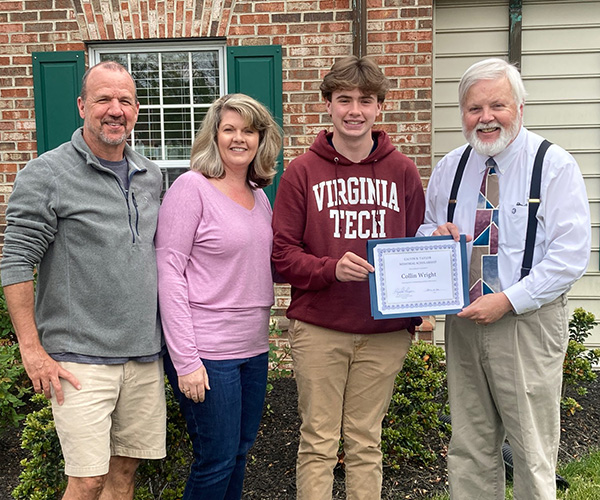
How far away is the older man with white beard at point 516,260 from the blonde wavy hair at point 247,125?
2.77 ft

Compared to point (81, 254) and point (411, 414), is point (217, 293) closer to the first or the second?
point (81, 254)

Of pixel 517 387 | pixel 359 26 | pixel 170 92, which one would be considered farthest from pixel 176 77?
pixel 517 387

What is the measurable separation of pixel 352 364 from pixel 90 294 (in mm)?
1185

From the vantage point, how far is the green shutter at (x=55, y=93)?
517 cm

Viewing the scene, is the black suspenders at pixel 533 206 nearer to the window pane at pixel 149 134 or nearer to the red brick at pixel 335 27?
the red brick at pixel 335 27

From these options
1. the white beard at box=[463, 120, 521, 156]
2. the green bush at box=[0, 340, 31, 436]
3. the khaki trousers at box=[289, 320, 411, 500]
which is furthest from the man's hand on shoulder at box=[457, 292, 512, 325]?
the green bush at box=[0, 340, 31, 436]

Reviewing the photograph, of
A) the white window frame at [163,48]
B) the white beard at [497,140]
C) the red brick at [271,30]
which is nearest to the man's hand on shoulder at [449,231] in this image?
the white beard at [497,140]

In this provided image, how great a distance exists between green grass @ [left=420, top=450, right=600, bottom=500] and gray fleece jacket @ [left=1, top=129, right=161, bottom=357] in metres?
2.13

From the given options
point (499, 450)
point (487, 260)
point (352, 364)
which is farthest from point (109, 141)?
point (499, 450)

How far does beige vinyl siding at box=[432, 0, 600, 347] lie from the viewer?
5.45m

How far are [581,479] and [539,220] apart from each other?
6.39 ft

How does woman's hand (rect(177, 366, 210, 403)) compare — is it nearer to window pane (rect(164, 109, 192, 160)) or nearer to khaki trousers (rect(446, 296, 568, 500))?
khaki trousers (rect(446, 296, 568, 500))

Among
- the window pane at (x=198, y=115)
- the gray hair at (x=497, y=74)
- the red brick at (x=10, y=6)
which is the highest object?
the red brick at (x=10, y=6)

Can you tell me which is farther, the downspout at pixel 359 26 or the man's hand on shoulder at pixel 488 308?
the downspout at pixel 359 26
